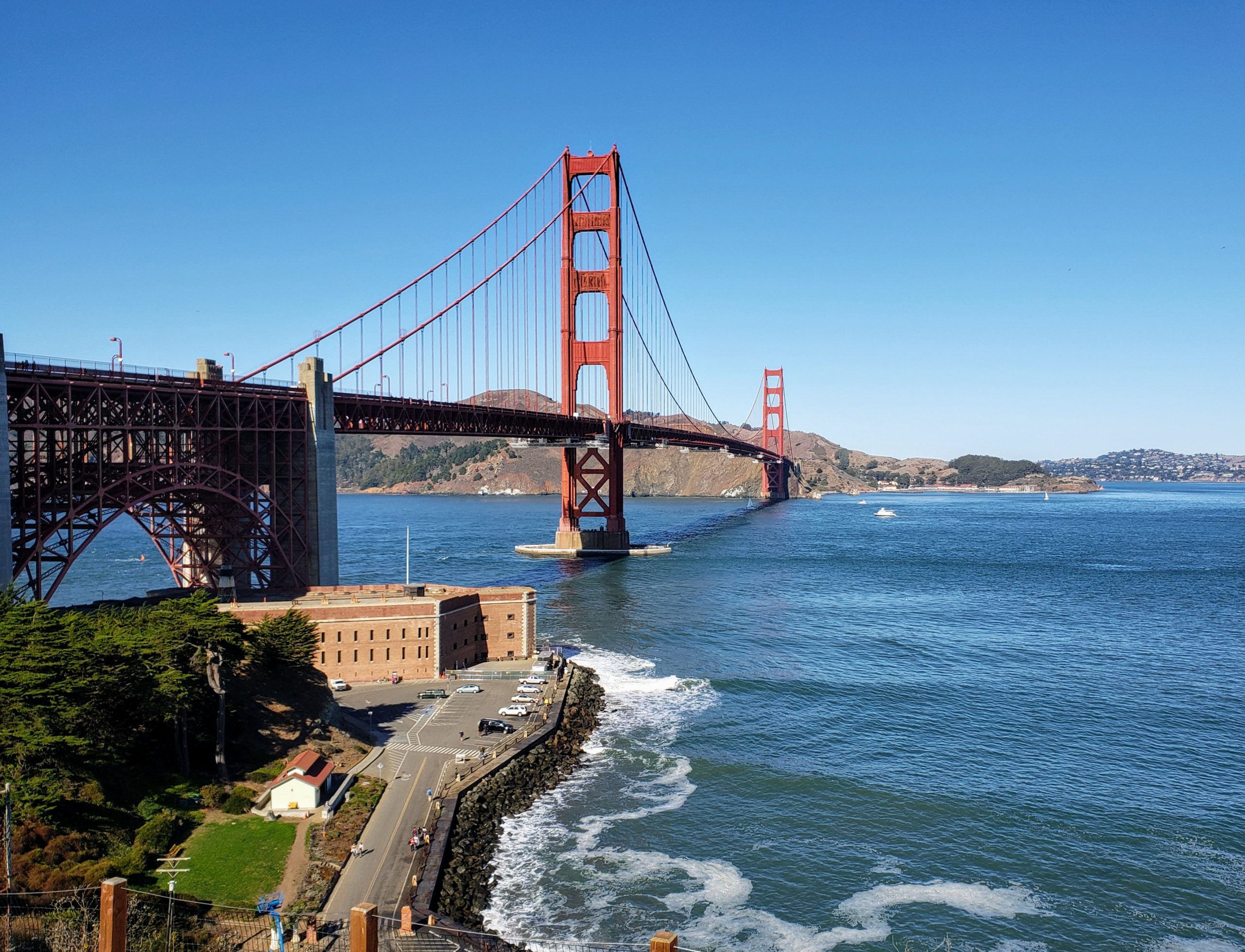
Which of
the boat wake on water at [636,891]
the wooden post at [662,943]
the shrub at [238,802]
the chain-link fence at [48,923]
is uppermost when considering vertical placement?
the wooden post at [662,943]

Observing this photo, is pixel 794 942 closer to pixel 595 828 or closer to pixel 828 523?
pixel 595 828

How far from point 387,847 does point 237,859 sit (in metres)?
3.68

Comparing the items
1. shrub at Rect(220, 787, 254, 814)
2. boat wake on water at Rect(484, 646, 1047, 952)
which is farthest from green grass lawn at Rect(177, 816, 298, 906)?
boat wake on water at Rect(484, 646, 1047, 952)

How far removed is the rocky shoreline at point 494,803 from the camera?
2402cm

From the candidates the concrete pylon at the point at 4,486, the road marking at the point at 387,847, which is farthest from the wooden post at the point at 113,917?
the concrete pylon at the point at 4,486

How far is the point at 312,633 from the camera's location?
3788cm

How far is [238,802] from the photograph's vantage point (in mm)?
27141

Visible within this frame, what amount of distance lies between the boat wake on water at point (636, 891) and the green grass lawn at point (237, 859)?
5478 mm

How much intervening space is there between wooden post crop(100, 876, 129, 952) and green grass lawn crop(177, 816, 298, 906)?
10141 mm

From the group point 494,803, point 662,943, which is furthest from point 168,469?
point 662,943

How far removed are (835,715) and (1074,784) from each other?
33.0 feet

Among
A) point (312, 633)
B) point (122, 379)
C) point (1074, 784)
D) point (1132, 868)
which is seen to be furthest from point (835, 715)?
point (122, 379)

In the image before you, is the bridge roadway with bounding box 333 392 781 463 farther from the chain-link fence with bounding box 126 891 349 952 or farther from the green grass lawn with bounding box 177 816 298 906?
the chain-link fence with bounding box 126 891 349 952

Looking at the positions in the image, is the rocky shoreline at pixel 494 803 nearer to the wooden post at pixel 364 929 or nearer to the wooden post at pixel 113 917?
the wooden post at pixel 364 929
